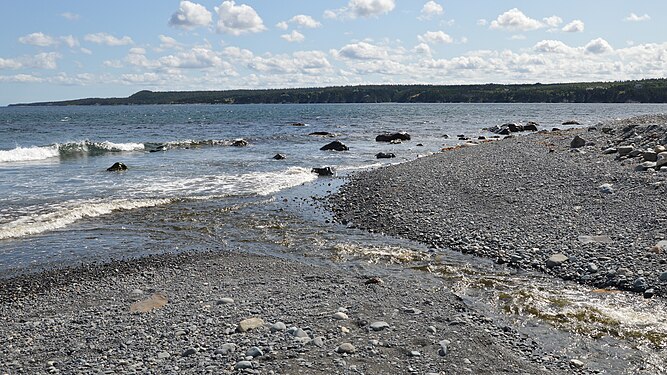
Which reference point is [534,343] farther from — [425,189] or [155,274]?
[425,189]

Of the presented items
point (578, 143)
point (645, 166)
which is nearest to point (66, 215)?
point (645, 166)

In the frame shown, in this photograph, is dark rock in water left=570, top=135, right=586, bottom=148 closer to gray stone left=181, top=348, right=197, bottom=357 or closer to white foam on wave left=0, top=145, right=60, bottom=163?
gray stone left=181, top=348, right=197, bottom=357

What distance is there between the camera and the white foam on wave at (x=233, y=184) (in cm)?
2162

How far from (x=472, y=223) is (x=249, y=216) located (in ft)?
23.3

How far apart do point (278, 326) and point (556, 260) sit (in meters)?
6.34

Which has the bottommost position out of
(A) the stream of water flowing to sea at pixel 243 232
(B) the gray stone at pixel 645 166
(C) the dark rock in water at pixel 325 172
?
(A) the stream of water flowing to sea at pixel 243 232

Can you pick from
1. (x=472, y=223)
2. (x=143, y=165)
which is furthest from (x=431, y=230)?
(x=143, y=165)

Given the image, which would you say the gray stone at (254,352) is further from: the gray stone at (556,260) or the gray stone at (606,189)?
the gray stone at (606,189)

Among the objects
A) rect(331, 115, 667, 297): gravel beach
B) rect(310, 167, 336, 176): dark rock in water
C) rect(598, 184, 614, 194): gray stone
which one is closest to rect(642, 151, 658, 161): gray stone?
rect(331, 115, 667, 297): gravel beach

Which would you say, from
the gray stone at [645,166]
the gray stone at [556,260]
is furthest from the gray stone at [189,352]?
the gray stone at [645,166]

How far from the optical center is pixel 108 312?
905cm

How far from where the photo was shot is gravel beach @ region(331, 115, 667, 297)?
11.0 metres

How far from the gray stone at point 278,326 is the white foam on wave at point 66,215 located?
33.0 ft

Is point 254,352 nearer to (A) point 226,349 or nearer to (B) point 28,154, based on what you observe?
(A) point 226,349
